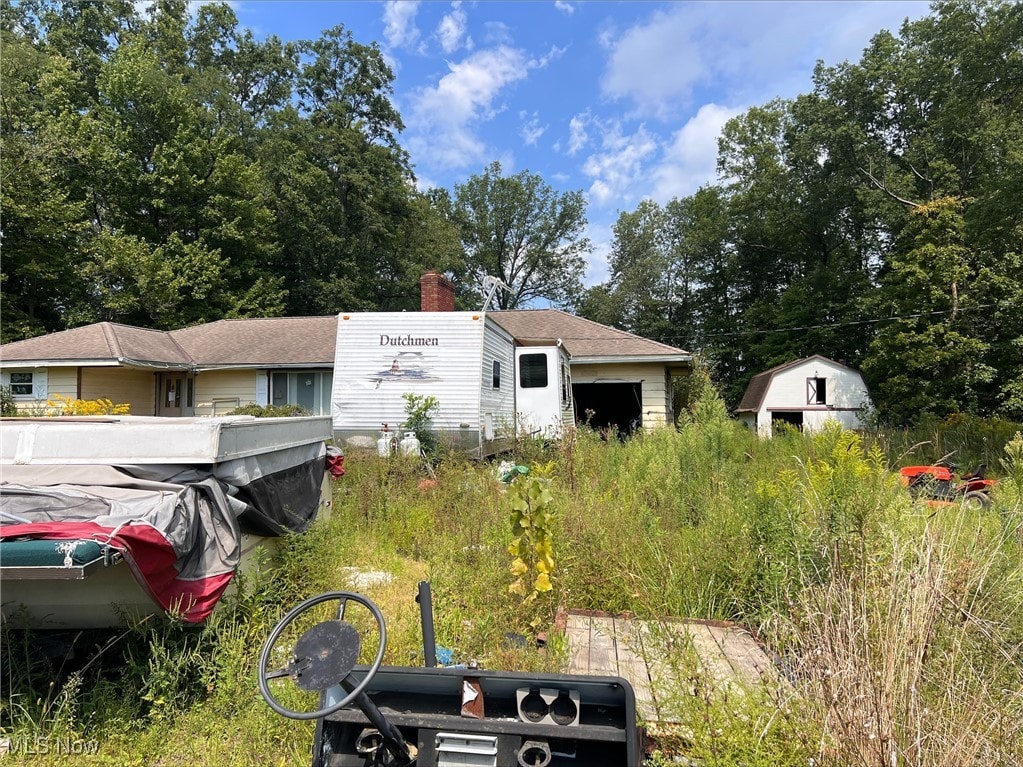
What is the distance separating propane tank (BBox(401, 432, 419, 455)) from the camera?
8.32 m

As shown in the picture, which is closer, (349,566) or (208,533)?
(208,533)

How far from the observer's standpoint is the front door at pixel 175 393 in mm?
17344

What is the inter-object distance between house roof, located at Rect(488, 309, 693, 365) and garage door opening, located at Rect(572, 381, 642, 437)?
4.71ft

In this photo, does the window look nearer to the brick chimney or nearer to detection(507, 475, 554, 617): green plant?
the brick chimney

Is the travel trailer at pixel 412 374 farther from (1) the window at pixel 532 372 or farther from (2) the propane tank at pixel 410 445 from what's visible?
(1) the window at pixel 532 372

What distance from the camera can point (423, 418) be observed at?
8.88 meters

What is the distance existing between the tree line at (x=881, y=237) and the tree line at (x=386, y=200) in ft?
0.41

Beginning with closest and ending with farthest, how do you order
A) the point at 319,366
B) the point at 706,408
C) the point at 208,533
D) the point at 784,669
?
the point at 784,669
the point at 208,533
the point at 706,408
the point at 319,366

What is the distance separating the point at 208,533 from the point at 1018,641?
4.54 metres

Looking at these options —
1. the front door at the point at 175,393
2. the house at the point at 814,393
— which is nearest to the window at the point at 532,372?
the front door at the point at 175,393

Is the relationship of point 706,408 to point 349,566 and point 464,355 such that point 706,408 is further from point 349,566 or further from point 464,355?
point 349,566

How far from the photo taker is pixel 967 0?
1869 centimetres

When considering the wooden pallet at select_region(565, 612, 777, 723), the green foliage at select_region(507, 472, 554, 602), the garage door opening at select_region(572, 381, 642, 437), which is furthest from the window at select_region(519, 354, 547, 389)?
the wooden pallet at select_region(565, 612, 777, 723)

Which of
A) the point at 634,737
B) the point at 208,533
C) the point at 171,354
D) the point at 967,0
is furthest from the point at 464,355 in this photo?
the point at 967,0
